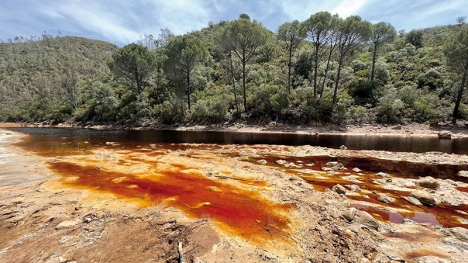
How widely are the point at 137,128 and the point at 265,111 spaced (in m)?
23.0

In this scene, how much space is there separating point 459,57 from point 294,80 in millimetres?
22400

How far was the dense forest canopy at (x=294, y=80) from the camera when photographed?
30062mm

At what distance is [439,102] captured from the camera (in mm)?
30281

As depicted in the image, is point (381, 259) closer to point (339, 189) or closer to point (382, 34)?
point (339, 189)

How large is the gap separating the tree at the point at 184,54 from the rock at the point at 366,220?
35.2 m

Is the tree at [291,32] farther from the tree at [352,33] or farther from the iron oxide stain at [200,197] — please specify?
the iron oxide stain at [200,197]

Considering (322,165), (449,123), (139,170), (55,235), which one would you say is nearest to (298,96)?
(449,123)

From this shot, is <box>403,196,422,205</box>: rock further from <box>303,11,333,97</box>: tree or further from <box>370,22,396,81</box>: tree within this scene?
<box>370,22,396,81</box>: tree

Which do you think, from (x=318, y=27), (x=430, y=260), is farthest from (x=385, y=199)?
(x=318, y=27)

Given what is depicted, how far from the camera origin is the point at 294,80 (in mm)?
41875

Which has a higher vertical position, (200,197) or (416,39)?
(416,39)

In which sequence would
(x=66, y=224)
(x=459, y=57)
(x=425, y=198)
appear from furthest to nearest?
(x=459, y=57) < (x=425, y=198) < (x=66, y=224)

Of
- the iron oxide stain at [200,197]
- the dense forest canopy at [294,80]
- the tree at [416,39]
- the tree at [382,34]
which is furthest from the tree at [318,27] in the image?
the tree at [416,39]

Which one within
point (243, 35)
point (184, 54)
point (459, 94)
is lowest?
point (459, 94)
